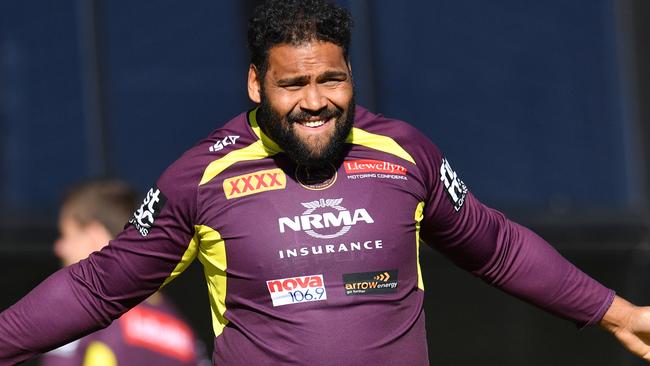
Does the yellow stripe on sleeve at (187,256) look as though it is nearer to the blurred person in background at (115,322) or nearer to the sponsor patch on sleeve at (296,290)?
the sponsor patch on sleeve at (296,290)

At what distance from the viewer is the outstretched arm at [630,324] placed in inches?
146

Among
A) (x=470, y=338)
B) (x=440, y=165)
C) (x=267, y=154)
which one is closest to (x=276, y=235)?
(x=267, y=154)

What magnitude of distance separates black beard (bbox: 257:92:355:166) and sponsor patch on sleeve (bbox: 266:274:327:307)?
0.30m

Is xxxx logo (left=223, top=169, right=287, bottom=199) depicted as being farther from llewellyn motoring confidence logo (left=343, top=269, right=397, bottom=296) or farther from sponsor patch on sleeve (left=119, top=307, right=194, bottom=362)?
sponsor patch on sleeve (left=119, top=307, right=194, bottom=362)

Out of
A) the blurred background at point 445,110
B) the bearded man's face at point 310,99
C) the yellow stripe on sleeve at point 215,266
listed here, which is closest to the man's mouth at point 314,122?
the bearded man's face at point 310,99

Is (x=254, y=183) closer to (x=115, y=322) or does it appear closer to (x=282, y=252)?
(x=282, y=252)

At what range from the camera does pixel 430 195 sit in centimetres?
362

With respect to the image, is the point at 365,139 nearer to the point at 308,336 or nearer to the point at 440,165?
the point at 440,165

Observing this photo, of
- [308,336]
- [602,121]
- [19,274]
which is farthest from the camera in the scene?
[19,274]

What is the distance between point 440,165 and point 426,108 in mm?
3482

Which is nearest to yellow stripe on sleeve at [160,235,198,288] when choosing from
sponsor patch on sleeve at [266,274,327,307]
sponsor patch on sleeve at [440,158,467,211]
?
sponsor patch on sleeve at [266,274,327,307]

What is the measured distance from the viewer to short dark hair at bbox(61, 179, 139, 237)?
5.25 m

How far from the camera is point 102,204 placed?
17.3ft

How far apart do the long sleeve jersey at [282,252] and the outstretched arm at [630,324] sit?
483mm
